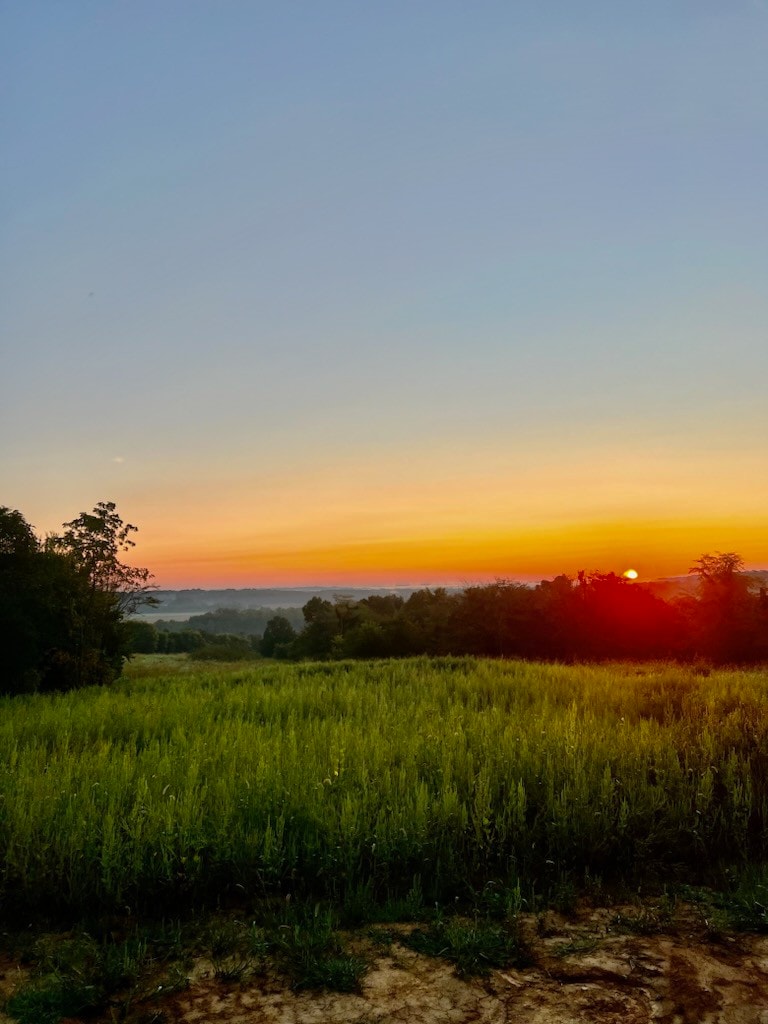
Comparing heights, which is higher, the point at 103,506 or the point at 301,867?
the point at 103,506

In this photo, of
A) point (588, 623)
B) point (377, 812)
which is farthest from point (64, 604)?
point (588, 623)

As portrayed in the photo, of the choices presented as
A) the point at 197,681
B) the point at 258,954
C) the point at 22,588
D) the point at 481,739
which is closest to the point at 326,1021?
the point at 258,954

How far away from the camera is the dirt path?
12.4 feet

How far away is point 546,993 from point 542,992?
2 cm

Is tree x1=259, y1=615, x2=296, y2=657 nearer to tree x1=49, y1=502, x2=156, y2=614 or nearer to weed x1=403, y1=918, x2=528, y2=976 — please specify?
tree x1=49, y1=502, x2=156, y2=614

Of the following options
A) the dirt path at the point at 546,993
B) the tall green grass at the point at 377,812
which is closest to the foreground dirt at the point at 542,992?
the dirt path at the point at 546,993

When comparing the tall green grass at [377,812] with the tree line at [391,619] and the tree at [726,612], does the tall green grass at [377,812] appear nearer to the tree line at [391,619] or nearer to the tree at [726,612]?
the tree line at [391,619]

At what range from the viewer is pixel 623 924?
4.88 meters

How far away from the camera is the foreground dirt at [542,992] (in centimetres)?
379

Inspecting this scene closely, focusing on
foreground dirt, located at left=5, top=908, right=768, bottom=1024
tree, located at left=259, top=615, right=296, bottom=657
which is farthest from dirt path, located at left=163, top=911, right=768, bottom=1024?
tree, located at left=259, top=615, right=296, bottom=657

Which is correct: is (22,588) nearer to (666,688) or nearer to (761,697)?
(666,688)

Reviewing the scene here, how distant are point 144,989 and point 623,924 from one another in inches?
129

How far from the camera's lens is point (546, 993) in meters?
3.99

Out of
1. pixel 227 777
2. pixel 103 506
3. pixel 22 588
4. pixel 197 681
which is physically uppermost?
pixel 103 506
